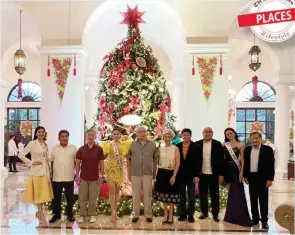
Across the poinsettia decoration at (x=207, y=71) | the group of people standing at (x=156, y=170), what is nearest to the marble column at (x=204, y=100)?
the poinsettia decoration at (x=207, y=71)

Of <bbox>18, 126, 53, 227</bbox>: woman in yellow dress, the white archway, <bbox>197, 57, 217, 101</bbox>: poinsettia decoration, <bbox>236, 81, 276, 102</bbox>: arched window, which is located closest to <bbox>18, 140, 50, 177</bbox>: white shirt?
<bbox>18, 126, 53, 227</bbox>: woman in yellow dress

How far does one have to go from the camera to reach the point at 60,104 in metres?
8.59

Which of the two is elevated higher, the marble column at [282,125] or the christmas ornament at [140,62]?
the christmas ornament at [140,62]

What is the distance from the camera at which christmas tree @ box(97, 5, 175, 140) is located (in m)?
7.56

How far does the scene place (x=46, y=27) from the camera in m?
8.59

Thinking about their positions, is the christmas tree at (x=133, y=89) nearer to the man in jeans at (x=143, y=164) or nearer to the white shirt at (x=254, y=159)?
the man in jeans at (x=143, y=164)

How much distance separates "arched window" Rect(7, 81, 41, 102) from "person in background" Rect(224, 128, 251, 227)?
16.3 metres

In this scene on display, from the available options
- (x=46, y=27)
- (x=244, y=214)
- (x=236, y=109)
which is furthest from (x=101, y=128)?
(x=236, y=109)

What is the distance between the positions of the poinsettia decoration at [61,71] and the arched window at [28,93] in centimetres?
1245

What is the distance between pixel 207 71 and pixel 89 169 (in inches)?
158

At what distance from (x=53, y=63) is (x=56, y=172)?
3516 mm

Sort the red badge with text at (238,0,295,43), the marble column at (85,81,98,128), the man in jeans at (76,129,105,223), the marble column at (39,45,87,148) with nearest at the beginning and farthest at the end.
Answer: the man in jeans at (76,129,105,223) < the red badge with text at (238,0,295,43) < the marble column at (39,45,87,148) < the marble column at (85,81,98,128)

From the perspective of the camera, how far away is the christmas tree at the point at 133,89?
756cm

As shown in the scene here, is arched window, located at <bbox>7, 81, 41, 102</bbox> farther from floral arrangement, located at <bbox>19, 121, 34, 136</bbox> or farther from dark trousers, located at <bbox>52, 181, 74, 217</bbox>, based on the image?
dark trousers, located at <bbox>52, 181, 74, 217</bbox>
